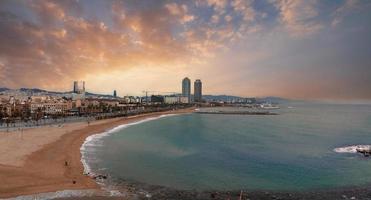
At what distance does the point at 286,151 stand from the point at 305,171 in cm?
1451

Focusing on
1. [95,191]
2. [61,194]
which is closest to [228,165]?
[95,191]

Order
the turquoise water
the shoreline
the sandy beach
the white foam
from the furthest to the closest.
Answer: the turquoise water → the sandy beach → the shoreline → the white foam

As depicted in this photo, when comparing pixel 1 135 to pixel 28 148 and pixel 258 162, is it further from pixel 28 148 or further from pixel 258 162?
pixel 258 162

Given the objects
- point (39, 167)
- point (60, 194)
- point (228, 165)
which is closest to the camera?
point (60, 194)

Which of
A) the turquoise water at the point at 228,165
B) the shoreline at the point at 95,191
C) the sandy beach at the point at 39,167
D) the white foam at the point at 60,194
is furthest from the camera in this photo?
the turquoise water at the point at 228,165

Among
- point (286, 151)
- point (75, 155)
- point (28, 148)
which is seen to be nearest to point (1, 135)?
point (28, 148)

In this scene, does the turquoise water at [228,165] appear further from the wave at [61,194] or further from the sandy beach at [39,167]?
the wave at [61,194]

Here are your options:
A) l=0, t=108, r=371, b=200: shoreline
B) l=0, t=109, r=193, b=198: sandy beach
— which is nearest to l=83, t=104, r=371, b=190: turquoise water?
l=0, t=108, r=371, b=200: shoreline

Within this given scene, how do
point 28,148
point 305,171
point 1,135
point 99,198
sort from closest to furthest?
1. point 99,198
2. point 305,171
3. point 28,148
4. point 1,135

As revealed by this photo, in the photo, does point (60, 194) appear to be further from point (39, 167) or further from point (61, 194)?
point (39, 167)

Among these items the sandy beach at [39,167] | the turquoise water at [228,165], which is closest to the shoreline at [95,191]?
the sandy beach at [39,167]

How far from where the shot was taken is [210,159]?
1594 inches

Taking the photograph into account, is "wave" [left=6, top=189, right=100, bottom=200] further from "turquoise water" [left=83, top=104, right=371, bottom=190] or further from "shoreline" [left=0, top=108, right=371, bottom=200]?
"turquoise water" [left=83, top=104, right=371, bottom=190]

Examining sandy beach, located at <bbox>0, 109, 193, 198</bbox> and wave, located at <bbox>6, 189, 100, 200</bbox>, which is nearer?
wave, located at <bbox>6, 189, 100, 200</bbox>
